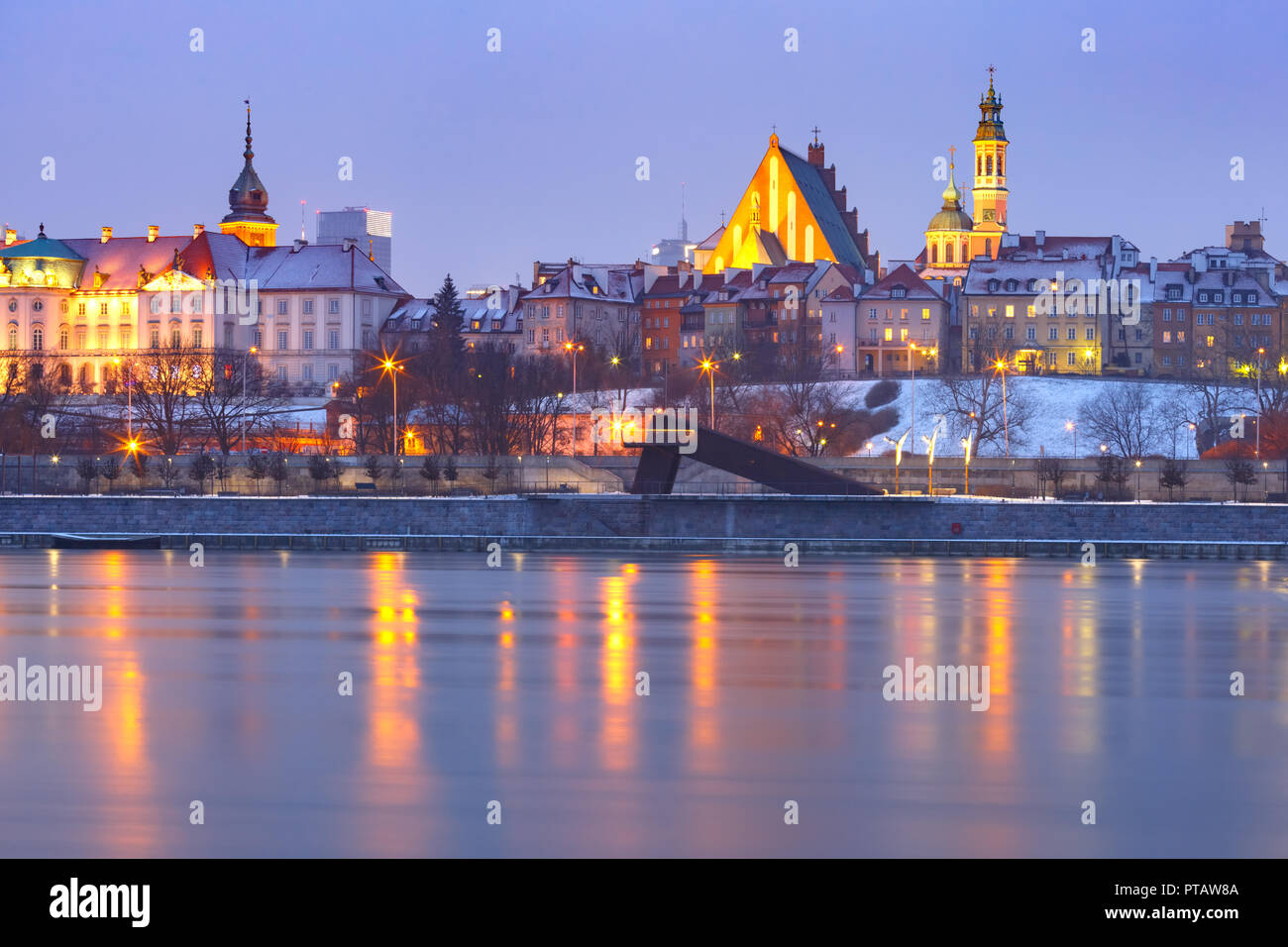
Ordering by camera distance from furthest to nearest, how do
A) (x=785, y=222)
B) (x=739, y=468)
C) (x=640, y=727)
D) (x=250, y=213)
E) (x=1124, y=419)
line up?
(x=785, y=222) → (x=250, y=213) → (x=1124, y=419) → (x=739, y=468) → (x=640, y=727)

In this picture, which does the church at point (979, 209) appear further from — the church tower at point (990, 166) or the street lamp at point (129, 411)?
the street lamp at point (129, 411)

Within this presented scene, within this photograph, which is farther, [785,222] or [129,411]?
[785,222]

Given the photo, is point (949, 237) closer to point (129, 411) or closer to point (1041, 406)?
point (1041, 406)

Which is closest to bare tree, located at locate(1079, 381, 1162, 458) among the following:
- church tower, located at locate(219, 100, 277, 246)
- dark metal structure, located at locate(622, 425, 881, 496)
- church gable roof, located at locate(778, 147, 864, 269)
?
dark metal structure, located at locate(622, 425, 881, 496)

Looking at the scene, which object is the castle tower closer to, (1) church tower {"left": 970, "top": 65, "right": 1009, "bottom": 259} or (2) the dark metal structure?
(1) church tower {"left": 970, "top": 65, "right": 1009, "bottom": 259}

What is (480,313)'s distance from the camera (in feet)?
450

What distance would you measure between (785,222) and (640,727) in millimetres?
145642

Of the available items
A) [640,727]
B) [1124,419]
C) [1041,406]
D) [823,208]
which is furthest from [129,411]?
[823,208]

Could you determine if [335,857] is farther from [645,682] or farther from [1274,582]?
[1274,582]

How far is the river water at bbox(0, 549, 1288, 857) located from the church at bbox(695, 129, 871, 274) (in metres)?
118

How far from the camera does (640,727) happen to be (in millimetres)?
20922

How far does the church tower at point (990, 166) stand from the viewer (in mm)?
158625

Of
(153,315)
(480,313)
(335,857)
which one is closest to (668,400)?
(480,313)

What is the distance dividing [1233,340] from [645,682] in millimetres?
103967
